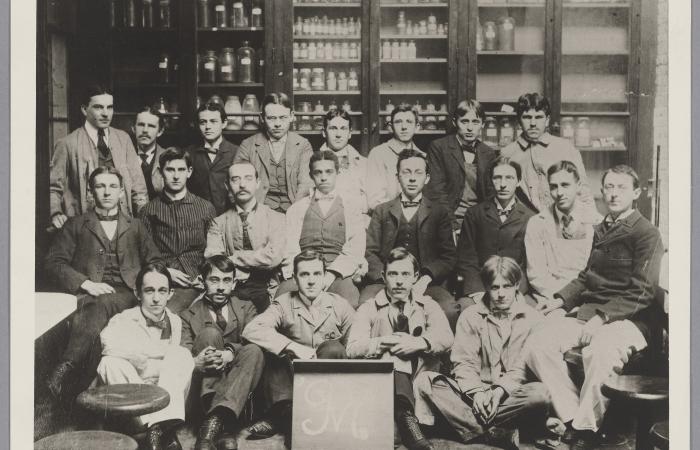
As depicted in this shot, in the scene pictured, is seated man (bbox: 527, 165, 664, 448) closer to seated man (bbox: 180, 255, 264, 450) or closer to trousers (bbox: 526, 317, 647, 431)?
trousers (bbox: 526, 317, 647, 431)

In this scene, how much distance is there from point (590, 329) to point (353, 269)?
126cm

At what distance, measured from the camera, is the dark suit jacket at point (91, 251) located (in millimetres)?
4391

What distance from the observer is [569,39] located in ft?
15.3

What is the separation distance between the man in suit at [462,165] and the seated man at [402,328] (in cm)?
41

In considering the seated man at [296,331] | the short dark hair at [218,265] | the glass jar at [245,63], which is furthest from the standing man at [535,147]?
the short dark hair at [218,265]

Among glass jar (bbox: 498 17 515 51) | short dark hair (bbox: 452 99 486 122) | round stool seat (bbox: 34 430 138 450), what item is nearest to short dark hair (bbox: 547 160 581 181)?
short dark hair (bbox: 452 99 486 122)

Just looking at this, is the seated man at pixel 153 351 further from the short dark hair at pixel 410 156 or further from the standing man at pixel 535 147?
the standing man at pixel 535 147

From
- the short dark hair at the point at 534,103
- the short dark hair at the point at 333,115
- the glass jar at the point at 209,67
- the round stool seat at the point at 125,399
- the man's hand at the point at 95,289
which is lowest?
the round stool seat at the point at 125,399

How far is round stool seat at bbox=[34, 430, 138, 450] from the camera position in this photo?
393 cm

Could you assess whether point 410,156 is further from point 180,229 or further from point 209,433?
point 209,433

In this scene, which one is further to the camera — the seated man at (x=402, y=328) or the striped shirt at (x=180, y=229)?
the striped shirt at (x=180, y=229)

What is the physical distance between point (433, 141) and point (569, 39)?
936 mm

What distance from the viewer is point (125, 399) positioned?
13.4 ft

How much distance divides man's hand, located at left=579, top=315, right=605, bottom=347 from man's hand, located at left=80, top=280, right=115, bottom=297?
8.01 ft
